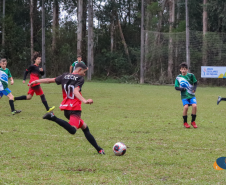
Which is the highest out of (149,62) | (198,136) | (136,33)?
(136,33)

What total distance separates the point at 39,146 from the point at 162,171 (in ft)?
7.78

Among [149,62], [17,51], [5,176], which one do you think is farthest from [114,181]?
[17,51]

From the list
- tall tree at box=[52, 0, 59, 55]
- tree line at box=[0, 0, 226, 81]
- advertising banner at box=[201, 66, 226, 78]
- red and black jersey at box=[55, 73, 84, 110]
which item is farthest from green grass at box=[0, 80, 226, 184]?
tall tree at box=[52, 0, 59, 55]

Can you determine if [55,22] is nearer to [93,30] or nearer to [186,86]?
[93,30]

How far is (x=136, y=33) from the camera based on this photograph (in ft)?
139

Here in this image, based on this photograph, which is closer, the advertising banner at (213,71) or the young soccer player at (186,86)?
the young soccer player at (186,86)

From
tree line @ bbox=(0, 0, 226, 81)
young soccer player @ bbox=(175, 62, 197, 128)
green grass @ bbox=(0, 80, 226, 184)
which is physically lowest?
green grass @ bbox=(0, 80, 226, 184)

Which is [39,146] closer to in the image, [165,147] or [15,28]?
[165,147]

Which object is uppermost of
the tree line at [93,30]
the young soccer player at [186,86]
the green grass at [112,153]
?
the tree line at [93,30]

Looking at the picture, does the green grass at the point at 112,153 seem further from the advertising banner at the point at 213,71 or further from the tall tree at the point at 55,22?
the tall tree at the point at 55,22

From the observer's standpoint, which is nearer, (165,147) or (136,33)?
Answer: (165,147)

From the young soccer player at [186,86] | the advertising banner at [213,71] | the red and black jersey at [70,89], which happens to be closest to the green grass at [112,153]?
the young soccer player at [186,86]

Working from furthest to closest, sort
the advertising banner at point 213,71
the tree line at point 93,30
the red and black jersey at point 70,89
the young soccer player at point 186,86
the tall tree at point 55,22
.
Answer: the tall tree at point 55,22, the tree line at point 93,30, the advertising banner at point 213,71, the young soccer player at point 186,86, the red and black jersey at point 70,89

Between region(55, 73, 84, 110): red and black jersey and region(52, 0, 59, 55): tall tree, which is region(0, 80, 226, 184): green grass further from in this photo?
region(52, 0, 59, 55): tall tree
